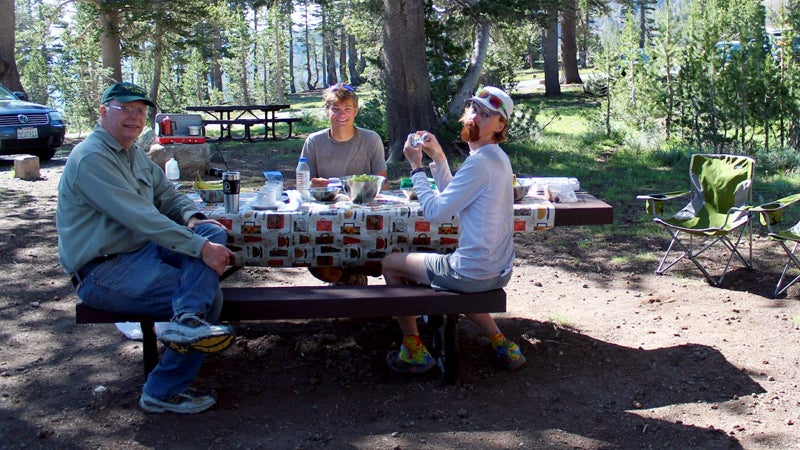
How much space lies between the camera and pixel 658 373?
4105mm

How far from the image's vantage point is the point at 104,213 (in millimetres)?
3445

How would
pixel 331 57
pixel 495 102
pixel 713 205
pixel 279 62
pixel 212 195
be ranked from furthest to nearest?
1. pixel 331 57
2. pixel 279 62
3. pixel 713 205
4. pixel 212 195
5. pixel 495 102

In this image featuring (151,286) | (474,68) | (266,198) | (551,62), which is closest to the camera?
(151,286)

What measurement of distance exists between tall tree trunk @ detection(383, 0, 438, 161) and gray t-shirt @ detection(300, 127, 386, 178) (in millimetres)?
5644

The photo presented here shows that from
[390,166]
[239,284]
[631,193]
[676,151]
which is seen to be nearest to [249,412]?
[239,284]

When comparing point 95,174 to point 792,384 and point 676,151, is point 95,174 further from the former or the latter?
point 676,151

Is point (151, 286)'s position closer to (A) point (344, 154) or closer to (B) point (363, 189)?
(B) point (363, 189)

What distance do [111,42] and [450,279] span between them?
16.7 meters

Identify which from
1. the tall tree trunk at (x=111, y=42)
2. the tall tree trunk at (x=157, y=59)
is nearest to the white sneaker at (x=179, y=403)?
the tall tree trunk at (x=111, y=42)

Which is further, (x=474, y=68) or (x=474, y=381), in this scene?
(x=474, y=68)

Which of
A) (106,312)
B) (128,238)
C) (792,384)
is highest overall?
(128,238)

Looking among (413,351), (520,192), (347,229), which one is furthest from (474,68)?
(413,351)

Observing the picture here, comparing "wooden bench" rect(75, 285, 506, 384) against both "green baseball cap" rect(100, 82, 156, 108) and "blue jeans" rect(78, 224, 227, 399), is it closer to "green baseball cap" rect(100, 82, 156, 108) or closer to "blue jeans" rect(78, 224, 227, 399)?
"blue jeans" rect(78, 224, 227, 399)

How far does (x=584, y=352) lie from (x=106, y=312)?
2482mm
